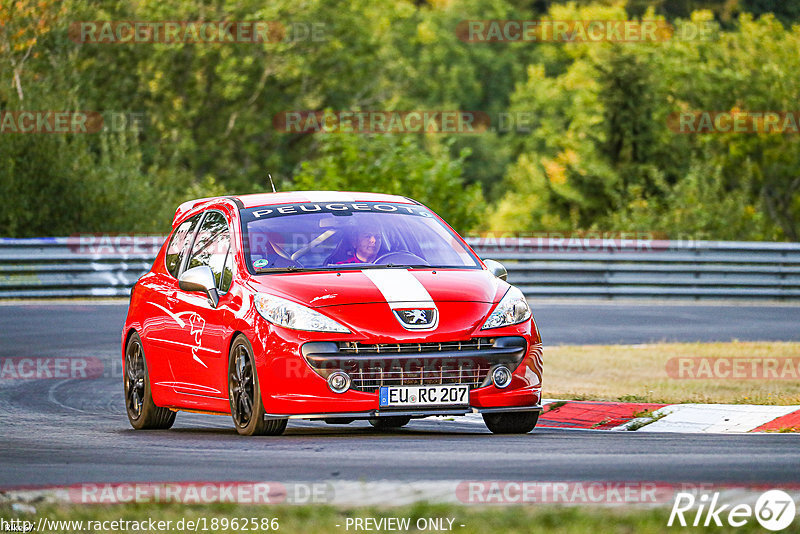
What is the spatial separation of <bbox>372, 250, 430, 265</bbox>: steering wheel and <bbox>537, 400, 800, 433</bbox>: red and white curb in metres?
1.85

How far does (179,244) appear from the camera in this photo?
37.3 feet

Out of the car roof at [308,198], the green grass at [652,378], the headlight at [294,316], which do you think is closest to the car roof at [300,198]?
the car roof at [308,198]

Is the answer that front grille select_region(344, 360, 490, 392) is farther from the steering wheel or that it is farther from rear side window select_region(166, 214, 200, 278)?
rear side window select_region(166, 214, 200, 278)

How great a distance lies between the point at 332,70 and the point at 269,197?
42.3 metres

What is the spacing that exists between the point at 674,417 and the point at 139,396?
4.06 m

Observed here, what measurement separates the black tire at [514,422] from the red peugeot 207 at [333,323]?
0.03ft

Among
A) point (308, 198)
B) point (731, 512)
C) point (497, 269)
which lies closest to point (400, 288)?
point (497, 269)

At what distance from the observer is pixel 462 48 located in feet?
266

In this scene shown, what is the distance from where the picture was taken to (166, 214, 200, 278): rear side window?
1116 cm

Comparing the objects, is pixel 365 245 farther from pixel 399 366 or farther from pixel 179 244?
pixel 179 244

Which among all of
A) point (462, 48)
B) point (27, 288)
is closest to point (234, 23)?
point (27, 288)

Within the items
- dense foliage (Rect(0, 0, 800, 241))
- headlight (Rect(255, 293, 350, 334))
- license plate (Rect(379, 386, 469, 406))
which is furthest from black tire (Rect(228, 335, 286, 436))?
dense foliage (Rect(0, 0, 800, 241))

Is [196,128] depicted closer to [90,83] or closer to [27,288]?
[90,83]

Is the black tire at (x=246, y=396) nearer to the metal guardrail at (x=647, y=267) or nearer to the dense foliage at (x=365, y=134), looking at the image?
the metal guardrail at (x=647, y=267)
